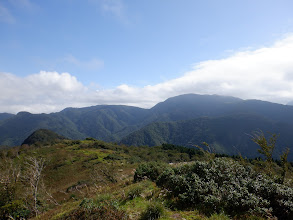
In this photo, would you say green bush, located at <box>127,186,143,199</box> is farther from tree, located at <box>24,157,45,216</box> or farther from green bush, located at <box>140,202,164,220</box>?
tree, located at <box>24,157,45,216</box>

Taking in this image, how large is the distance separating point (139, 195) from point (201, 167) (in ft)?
10.6

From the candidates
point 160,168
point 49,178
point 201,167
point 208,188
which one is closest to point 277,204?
point 208,188

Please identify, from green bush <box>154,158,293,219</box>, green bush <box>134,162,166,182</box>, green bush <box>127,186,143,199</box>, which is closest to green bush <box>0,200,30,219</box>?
green bush <box>134,162,166,182</box>

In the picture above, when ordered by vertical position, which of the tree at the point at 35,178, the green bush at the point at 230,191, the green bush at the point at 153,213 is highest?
the green bush at the point at 230,191

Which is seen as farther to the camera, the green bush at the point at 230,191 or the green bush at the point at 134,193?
the green bush at the point at 134,193

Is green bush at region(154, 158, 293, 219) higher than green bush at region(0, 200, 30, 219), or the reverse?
green bush at region(154, 158, 293, 219)

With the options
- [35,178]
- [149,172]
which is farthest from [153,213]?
[35,178]

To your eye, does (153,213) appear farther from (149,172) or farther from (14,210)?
(14,210)

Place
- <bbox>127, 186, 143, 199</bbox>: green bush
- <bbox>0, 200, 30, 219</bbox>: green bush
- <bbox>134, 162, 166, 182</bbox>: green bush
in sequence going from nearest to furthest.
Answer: <bbox>127, 186, 143, 199</bbox>: green bush, <bbox>0, 200, 30, 219</bbox>: green bush, <bbox>134, 162, 166, 182</bbox>: green bush

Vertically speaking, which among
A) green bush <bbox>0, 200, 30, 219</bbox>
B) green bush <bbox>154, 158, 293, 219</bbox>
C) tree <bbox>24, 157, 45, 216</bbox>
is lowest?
green bush <bbox>0, 200, 30, 219</bbox>

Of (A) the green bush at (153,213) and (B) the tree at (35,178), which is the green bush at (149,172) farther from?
(B) the tree at (35,178)

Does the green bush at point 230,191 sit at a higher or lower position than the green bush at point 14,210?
higher

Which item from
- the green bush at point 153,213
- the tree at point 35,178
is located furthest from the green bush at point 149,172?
the tree at point 35,178

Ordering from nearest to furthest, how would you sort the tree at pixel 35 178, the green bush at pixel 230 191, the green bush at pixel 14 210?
the green bush at pixel 230 191 < the green bush at pixel 14 210 < the tree at pixel 35 178
